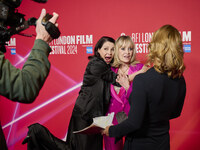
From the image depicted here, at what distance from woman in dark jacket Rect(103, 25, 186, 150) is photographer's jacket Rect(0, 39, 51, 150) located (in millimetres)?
537

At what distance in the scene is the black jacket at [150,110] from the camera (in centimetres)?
105

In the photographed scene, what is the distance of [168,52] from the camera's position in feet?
3.45

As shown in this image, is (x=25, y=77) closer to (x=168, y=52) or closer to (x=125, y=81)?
(x=168, y=52)

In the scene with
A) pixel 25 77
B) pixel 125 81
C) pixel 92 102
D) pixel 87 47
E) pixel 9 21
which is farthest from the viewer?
pixel 87 47

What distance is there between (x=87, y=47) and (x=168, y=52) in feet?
5.95

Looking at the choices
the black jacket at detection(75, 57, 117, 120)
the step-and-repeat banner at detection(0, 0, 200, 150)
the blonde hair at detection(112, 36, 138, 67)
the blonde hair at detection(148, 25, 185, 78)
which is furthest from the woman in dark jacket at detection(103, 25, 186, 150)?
the step-and-repeat banner at detection(0, 0, 200, 150)

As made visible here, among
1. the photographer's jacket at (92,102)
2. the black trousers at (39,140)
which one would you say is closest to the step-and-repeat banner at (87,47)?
the photographer's jacket at (92,102)

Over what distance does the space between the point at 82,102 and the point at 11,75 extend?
1.51 m

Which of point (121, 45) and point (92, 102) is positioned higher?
point (121, 45)

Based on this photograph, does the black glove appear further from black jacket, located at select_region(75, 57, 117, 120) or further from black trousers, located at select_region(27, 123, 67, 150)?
black trousers, located at select_region(27, 123, 67, 150)

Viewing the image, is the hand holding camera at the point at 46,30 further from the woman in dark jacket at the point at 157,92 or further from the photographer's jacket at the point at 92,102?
the photographer's jacket at the point at 92,102

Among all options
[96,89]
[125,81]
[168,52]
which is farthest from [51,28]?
[96,89]

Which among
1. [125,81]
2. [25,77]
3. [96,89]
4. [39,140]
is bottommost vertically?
[39,140]

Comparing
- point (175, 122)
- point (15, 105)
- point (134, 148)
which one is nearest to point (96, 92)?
point (134, 148)
